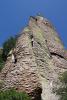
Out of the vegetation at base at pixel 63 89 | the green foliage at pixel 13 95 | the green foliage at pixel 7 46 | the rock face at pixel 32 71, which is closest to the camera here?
the green foliage at pixel 13 95

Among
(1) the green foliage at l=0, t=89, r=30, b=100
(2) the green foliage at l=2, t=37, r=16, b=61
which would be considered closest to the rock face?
(1) the green foliage at l=0, t=89, r=30, b=100

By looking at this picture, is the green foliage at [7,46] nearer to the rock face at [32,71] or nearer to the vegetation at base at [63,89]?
the rock face at [32,71]

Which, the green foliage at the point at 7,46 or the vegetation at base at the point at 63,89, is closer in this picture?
the vegetation at base at the point at 63,89

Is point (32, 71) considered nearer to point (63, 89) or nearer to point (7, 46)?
point (63, 89)

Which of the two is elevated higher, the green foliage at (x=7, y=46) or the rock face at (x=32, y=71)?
the green foliage at (x=7, y=46)

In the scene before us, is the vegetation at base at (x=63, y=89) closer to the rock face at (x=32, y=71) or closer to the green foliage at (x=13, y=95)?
the rock face at (x=32, y=71)

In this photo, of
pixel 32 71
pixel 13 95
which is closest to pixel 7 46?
pixel 32 71

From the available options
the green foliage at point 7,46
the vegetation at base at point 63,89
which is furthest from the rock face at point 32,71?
the green foliage at point 7,46

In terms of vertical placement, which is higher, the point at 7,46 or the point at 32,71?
the point at 7,46

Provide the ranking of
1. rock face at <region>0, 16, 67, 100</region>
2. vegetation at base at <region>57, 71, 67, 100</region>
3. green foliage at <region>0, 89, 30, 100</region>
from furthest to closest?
rock face at <region>0, 16, 67, 100</region> → vegetation at base at <region>57, 71, 67, 100</region> → green foliage at <region>0, 89, 30, 100</region>

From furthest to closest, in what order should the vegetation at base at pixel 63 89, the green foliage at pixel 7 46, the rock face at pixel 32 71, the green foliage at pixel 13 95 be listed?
the green foliage at pixel 7 46 → the rock face at pixel 32 71 → the vegetation at base at pixel 63 89 → the green foliage at pixel 13 95

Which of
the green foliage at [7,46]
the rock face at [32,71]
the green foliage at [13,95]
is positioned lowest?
the green foliage at [13,95]

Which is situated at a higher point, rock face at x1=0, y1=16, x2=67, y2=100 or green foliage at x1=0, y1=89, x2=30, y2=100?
rock face at x1=0, y1=16, x2=67, y2=100

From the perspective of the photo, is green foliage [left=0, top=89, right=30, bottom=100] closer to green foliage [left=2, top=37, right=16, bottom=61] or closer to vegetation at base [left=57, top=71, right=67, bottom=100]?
vegetation at base [left=57, top=71, right=67, bottom=100]
